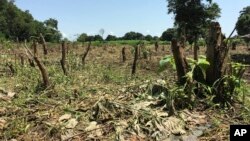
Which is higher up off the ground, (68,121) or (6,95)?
(6,95)

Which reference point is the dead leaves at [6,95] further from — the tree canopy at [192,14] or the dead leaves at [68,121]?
the tree canopy at [192,14]

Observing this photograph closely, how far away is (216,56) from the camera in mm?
5395

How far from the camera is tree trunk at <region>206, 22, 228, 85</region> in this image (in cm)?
536

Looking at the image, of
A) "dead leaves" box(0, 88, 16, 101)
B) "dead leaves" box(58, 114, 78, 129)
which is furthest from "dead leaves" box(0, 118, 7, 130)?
"dead leaves" box(0, 88, 16, 101)

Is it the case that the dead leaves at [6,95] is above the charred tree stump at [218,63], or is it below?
below

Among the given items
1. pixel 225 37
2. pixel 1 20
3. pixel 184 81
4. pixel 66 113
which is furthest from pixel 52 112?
pixel 1 20

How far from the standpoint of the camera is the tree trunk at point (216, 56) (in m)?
5.36

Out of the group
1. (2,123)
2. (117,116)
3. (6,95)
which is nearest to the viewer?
(117,116)

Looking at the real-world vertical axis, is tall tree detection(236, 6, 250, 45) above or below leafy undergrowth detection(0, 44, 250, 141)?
above

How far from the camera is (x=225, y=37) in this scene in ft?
18.3

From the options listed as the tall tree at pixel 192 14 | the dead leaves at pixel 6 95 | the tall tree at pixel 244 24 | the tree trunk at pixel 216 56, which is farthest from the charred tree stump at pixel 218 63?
the tall tree at pixel 192 14

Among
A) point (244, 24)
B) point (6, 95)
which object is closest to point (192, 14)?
point (244, 24)

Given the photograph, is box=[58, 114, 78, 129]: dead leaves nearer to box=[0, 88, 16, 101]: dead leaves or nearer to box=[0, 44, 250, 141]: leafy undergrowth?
box=[0, 44, 250, 141]: leafy undergrowth

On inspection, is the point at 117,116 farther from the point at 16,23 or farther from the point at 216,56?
the point at 16,23
